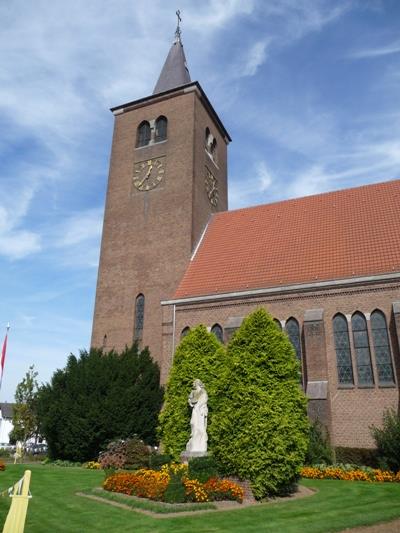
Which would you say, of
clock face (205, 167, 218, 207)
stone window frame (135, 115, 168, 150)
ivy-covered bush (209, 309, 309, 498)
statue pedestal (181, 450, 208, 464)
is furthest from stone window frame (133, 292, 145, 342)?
ivy-covered bush (209, 309, 309, 498)

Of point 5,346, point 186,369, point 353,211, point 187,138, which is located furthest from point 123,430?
point 187,138

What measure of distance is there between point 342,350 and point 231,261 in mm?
7363

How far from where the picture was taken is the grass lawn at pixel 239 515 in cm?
846

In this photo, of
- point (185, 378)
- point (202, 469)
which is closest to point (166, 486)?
point (202, 469)

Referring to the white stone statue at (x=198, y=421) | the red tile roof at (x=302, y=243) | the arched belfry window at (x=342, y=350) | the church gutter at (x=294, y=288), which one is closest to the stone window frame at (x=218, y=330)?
the church gutter at (x=294, y=288)

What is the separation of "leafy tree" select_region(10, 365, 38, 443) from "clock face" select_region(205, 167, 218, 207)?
19.0 m

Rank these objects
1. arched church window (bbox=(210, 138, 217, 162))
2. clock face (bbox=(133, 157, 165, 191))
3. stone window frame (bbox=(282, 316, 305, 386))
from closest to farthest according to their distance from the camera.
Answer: stone window frame (bbox=(282, 316, 305, 386)) < clock face (bbox=(133, 157, 165, 191)) < arched church window (bbox=(210, 138, 217, 162))

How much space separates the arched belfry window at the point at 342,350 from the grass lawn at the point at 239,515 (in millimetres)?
5715

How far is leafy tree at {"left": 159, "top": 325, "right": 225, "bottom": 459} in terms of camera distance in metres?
17.2

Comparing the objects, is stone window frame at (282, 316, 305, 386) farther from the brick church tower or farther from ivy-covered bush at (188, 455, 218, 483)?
ivy-covered bush at (188, 455, 218, 483)

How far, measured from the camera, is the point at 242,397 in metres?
12.9

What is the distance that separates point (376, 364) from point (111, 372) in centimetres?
1105

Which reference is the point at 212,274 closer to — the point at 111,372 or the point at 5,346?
the point at 111,372

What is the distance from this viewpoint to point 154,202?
26734 mm
